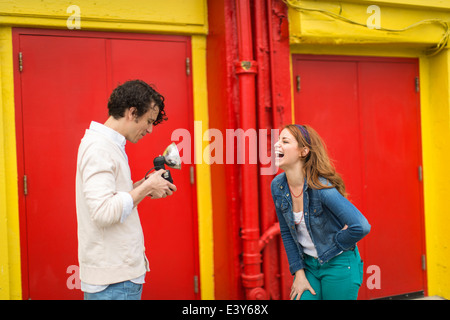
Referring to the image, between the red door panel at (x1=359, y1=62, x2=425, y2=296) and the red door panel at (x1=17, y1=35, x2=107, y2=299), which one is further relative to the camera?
the red door panel at (x1=359, y1=62, x2=425, y2=296)

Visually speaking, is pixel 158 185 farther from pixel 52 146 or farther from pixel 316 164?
pixel 52 146

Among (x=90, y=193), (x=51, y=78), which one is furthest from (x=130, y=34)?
(x=90, y=193)

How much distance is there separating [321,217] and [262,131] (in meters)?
1.43

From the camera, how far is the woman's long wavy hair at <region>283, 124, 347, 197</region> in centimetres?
281

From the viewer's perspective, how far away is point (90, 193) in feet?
6.97

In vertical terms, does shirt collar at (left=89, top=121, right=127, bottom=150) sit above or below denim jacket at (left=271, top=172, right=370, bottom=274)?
above

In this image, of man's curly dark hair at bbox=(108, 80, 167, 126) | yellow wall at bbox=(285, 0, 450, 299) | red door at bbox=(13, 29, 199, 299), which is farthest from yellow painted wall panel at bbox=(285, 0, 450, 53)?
man's curly dark hair at bbox=(108, 80, 167, 126)

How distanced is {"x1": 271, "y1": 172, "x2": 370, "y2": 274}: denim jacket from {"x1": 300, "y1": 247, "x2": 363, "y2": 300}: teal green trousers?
0.05 metres

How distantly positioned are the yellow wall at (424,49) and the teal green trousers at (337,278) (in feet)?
7.36

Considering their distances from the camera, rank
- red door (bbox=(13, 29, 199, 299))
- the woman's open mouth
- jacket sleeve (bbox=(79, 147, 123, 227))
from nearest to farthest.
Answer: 1. jacket sleeve (bbox=(79, 147, 123, 227))
2. the woman's open mouth
3. red door (bbox=(13, 29, 199, 299))

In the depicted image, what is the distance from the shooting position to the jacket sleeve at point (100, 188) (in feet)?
6.90

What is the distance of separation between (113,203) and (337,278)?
143 centimetres

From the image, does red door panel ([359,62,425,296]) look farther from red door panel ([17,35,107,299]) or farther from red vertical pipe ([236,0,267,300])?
red door panel ([17,35,107,299])

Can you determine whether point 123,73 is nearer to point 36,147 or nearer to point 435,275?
point 36,147
